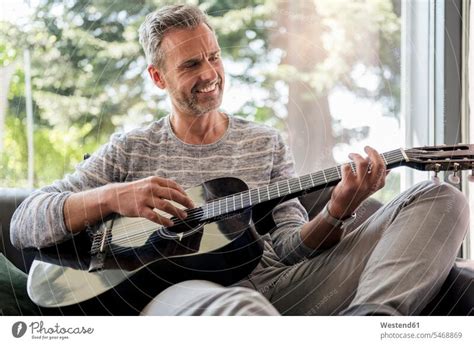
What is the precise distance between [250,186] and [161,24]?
23cm

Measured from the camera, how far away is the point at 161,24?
0.90 m

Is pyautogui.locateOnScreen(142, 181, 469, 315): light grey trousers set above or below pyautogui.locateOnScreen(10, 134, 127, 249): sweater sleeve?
below

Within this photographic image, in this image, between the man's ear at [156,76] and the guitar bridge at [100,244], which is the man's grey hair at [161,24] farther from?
the guitar bridge at [100,244]

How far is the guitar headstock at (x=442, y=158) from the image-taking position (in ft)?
2.81

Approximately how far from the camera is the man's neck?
0.91 m

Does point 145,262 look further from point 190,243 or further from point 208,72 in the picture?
point 208,72

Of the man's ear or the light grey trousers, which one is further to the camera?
the man's ear

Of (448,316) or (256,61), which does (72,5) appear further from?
(448,316)

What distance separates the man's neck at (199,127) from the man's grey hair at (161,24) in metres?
0.08

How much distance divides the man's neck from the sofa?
0.14 metres

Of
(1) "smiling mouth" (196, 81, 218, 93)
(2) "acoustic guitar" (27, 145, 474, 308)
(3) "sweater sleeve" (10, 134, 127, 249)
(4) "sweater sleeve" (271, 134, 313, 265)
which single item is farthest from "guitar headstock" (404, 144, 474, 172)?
(3) "sweater sleeve" (10, 134, 127, 249)
